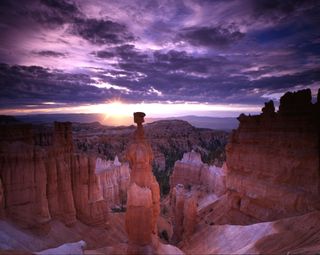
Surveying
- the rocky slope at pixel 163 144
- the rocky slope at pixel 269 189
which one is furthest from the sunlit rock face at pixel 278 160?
the rocky slope at pixel 163 144

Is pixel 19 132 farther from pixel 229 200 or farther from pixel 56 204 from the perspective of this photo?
pixel 229 200

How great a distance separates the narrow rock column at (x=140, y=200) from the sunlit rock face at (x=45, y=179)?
24.0 ft

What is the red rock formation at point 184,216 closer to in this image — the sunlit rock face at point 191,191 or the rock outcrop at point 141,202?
the sunlit rock face at point 191,191

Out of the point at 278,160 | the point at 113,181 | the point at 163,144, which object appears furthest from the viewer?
the point at 163,144

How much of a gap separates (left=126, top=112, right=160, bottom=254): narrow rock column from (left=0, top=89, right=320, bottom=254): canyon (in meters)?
0.07

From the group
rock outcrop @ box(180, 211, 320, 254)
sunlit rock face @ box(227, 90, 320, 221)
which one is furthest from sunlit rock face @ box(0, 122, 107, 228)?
sunlit rock face @ box(227, 90, 320, 221)

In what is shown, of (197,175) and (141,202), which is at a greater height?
(141,202)

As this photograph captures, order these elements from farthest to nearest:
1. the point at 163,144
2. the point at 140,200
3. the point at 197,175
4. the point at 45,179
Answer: the point at 163,144 → the point at 197,175 → the point at 45,179 → the point at 140,200

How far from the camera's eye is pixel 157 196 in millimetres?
21344

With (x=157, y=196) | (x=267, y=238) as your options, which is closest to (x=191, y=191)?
(x=157, y=196)

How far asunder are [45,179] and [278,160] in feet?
62.8

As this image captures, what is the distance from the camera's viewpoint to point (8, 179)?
826 inches

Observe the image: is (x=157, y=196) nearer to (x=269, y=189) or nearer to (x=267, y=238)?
(x=267, y=238)

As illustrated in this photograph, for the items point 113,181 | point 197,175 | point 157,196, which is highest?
point 157,196
